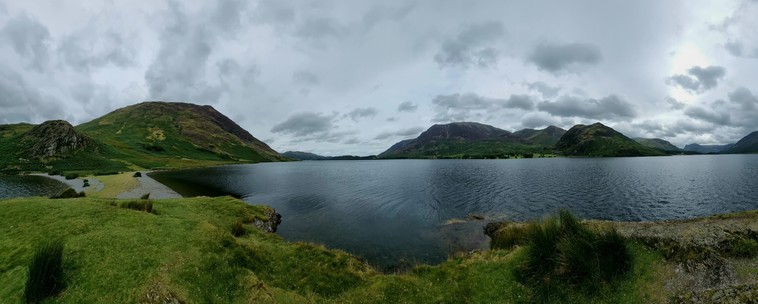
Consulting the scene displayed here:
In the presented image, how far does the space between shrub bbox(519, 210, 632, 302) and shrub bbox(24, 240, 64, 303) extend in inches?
923

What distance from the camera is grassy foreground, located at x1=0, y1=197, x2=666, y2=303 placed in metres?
15.5

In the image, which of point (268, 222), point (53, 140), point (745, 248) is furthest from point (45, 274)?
point (53, 140)

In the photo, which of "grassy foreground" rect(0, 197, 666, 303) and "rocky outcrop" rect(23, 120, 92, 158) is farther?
"rocky outcrop" rect(23, 120, 92, 158)

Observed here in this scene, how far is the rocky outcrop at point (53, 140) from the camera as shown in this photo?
153875mm

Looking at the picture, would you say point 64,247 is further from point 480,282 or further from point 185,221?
point 480,282

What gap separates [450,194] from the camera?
7375 cm

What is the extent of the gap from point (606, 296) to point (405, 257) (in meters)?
18.6

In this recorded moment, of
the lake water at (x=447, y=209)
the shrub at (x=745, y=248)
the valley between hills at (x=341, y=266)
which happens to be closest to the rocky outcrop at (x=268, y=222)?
the lake water at (x=447, y=209)

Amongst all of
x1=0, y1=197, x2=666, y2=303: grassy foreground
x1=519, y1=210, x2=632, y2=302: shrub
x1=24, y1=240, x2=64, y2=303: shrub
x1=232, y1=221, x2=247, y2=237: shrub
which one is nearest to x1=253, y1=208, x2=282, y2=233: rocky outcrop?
x1=232, y1=221, x2=247, y2=237: shrub

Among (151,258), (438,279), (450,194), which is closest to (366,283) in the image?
(438,279)

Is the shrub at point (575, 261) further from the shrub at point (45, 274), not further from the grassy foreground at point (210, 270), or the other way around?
the shrub at point (45, 274)

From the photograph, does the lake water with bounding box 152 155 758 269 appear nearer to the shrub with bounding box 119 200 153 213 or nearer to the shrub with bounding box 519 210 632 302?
the shrub with bounding box 519 210 632 302

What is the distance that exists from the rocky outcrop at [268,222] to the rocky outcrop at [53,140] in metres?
176

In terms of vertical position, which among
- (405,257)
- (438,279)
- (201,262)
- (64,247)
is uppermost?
(64,247)
